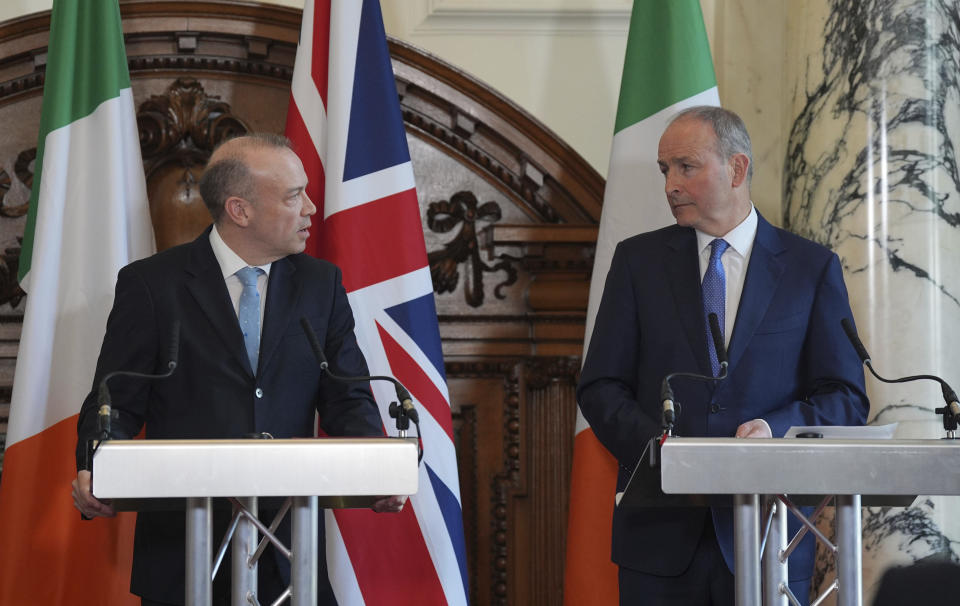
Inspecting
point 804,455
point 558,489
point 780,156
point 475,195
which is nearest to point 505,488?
point 558,489

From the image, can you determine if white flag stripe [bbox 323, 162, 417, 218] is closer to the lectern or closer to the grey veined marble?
the grey veined marble

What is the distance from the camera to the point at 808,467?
1851 millimetres

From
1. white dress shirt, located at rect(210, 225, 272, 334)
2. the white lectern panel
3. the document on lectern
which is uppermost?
white dress shirt, located at rect(210, 225, 272, 334)

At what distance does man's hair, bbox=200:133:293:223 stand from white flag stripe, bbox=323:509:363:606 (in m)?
1.00

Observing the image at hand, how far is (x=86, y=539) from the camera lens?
3285 mm

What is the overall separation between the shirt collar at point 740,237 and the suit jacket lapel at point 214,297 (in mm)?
1056

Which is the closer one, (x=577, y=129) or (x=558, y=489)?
(x=558, y=489)

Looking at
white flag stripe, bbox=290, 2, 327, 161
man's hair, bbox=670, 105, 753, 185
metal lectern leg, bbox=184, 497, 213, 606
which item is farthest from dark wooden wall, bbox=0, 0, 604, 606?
metal lectern leg, bbox=184, 497, 213, 606

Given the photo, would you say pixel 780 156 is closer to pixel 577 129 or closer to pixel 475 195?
pixel 577 129

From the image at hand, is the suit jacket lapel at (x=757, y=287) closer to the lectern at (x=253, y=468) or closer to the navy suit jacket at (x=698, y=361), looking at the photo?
the navy suit jacket at (x=698, y=361)

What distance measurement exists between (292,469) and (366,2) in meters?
2.08

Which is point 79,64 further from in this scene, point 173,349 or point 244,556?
point 244,556

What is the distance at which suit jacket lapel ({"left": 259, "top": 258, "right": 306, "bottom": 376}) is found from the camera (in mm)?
2494

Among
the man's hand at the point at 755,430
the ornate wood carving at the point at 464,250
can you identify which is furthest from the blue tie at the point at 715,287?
the ornate wood carving at the point at 464,250
